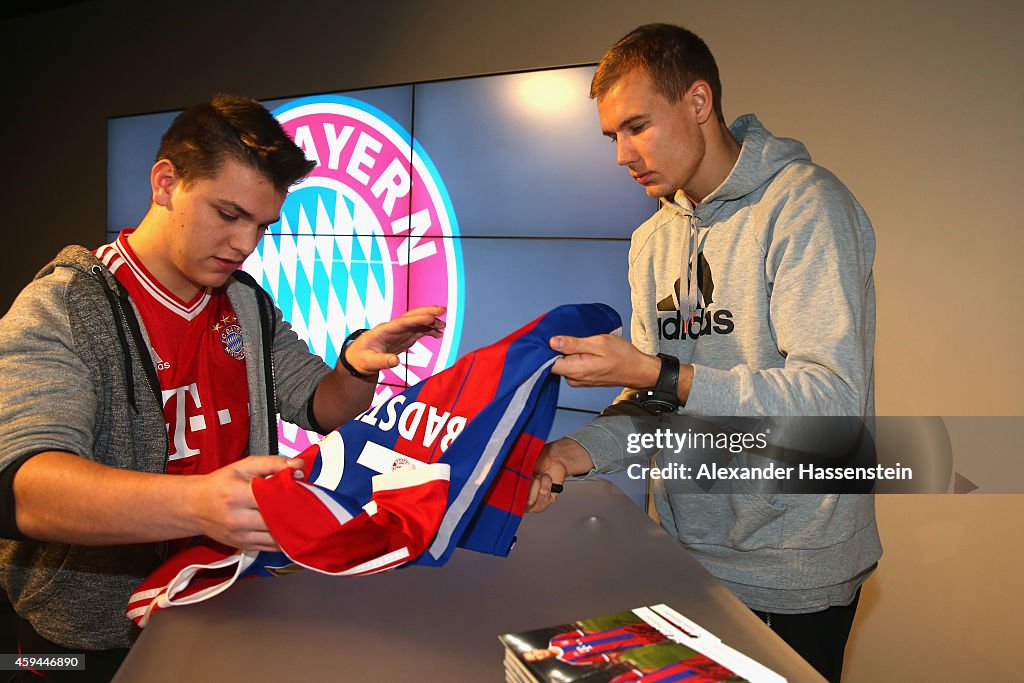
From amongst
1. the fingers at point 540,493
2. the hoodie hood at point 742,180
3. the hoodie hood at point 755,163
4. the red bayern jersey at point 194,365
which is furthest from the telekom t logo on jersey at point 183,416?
the hoodie hood at point 755,163

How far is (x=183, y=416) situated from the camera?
58.2 inches

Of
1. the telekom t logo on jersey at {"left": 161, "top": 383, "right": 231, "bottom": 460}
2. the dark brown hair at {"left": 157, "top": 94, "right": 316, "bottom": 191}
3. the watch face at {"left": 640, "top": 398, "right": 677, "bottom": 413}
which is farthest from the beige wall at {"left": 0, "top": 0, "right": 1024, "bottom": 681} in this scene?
the telekom t logo on jersey at {"left": 161, "top": 383, "right": 231, "bottom": 460}

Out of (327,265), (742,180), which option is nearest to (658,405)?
(742,180)

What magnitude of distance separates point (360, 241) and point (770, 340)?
2728 mm

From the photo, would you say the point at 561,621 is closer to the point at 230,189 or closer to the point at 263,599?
the point at 263,599

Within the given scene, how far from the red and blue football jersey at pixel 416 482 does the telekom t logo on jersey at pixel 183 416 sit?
0.31 m

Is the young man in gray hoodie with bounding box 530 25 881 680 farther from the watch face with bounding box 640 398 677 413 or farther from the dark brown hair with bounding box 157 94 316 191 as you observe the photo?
the dark brown hair with bounding box 157 94 316 191

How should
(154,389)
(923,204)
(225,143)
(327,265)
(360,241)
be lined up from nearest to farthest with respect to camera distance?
1. (154,389)
2. (225,143)
3. (923,204)
4. (360,241)
5. (327,265)

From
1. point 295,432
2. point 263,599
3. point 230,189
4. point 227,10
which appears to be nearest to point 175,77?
point 227,10

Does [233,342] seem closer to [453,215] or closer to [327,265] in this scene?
[453,215]

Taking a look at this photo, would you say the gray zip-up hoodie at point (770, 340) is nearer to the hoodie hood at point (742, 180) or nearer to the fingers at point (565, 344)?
the hoodie hood at point (742, 180)

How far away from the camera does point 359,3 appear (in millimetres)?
4074

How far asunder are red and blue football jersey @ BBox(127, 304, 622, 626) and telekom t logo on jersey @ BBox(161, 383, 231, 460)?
1.02ft

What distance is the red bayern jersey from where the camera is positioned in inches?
57.7
